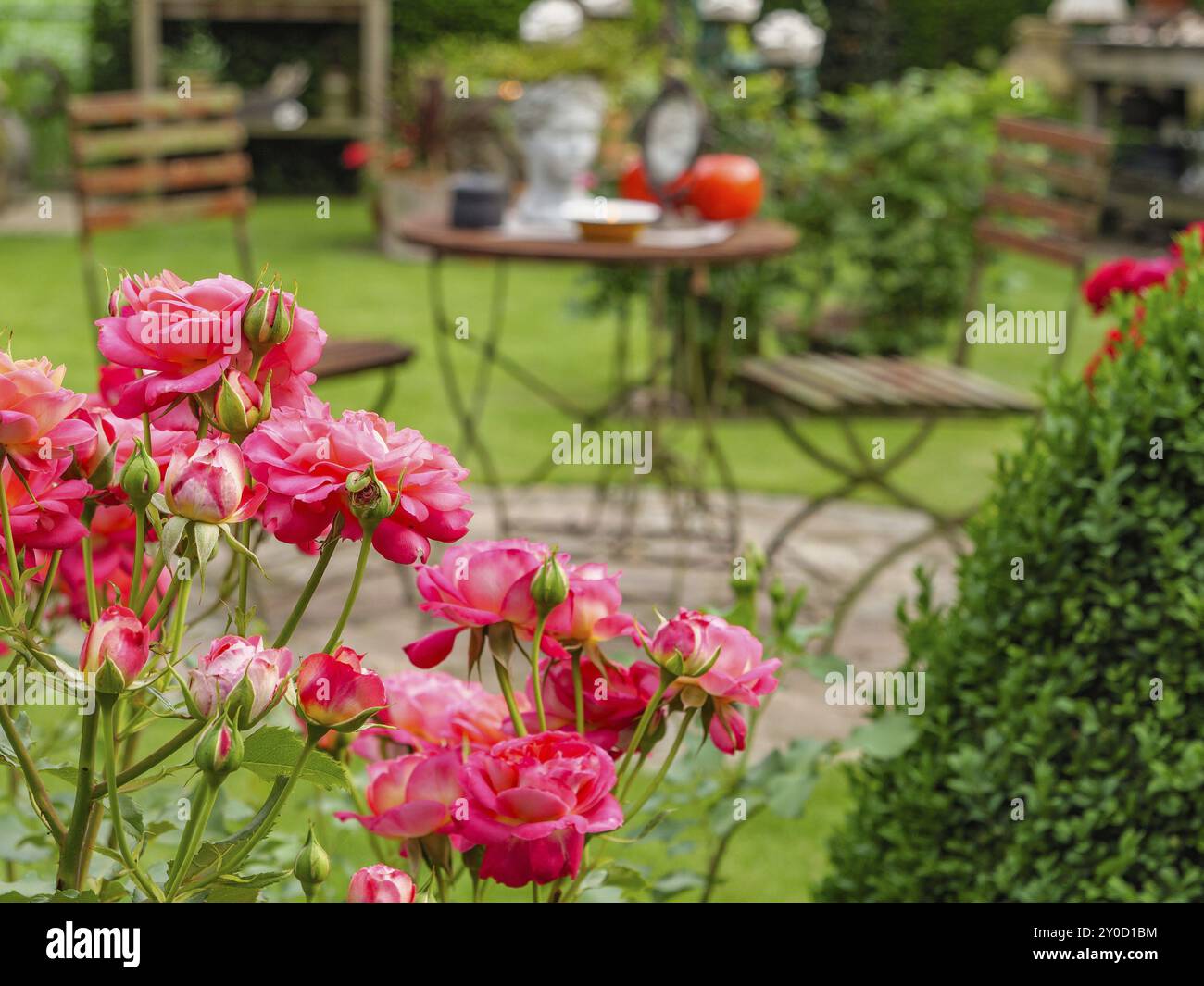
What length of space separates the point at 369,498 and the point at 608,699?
32cm

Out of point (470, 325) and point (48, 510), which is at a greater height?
point (48, 510)

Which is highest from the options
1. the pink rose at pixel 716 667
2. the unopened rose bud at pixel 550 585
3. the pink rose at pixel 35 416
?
the pink rose at pixel 35 416

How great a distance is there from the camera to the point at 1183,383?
1.63m

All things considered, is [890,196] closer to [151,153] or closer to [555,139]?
[555,139]

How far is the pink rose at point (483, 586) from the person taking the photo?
3.32 feet

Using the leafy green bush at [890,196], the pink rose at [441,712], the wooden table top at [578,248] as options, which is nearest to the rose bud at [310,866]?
the pink rose at [441,712]

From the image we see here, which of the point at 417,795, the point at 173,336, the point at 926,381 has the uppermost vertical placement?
the point at 173,336

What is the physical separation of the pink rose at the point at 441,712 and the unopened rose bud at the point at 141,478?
0.34 metres

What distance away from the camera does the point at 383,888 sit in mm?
A: 928

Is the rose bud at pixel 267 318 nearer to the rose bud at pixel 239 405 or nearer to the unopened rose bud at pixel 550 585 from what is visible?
the rose bud at pixel 239 405

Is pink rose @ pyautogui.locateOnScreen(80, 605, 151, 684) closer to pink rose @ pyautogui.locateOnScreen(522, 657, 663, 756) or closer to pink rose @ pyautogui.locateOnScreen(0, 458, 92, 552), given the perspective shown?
pink rose @ pyautogui.locateOnScreen(0, 458, 92, 552)

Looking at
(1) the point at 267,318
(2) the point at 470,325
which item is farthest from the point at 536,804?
(2) the point at 470,325
